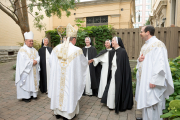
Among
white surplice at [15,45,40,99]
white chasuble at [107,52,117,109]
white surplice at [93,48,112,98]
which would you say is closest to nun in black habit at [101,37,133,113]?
white chasuble at [107,52,117,109]

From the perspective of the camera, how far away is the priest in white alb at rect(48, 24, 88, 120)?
119 inches

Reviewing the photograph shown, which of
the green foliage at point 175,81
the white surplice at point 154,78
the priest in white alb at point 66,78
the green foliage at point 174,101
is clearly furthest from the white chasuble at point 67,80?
the green foliage at point 175,81

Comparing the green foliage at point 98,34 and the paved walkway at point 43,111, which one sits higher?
the green foliage at point 98,34

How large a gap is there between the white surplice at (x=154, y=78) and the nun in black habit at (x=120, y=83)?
76 cm

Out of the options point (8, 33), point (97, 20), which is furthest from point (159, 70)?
point (8, 33)

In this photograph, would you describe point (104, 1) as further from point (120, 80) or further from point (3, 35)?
point (120, 80)

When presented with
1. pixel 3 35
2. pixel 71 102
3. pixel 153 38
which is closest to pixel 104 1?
pixel 3 35

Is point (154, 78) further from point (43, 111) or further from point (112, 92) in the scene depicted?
point (43, 111)

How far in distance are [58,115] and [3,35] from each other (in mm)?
10566

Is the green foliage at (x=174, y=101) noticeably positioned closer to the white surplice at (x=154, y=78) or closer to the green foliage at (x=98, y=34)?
the white surplice at (x=154, y=78)

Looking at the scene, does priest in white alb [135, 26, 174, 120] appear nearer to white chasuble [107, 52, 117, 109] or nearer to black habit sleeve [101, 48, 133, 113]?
black habit sleeve [101, 48, 133, 113]

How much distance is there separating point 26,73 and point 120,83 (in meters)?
3.11

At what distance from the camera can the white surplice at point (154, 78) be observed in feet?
8.48

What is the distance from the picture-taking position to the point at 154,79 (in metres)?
2.59
